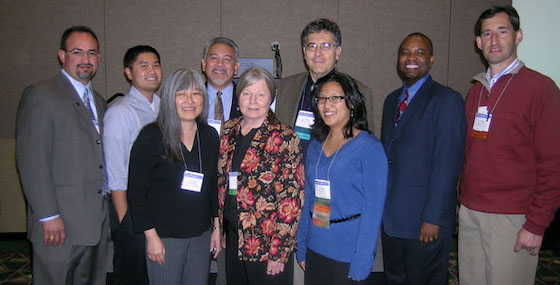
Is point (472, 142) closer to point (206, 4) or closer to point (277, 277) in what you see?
point (277, 277)

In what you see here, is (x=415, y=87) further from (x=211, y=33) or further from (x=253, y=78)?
(x=211, y=33)

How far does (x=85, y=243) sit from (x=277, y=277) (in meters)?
1.31

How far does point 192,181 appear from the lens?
6.37ft

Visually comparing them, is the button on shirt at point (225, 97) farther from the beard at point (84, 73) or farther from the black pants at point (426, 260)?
the black pants at point (426, 260)

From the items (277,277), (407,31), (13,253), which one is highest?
(407,31)

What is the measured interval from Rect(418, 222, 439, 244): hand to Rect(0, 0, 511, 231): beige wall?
2999 mm

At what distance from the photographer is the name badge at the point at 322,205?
1905mm

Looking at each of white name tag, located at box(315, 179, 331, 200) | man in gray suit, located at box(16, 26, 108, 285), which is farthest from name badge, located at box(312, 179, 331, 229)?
man in gray suit, located at box(16, 26, 108, 285)

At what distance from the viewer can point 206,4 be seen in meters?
4.72

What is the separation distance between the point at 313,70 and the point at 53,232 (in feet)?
6.50

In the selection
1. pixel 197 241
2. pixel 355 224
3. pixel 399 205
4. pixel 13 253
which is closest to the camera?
pixel 355 224

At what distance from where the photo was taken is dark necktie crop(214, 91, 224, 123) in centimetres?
271

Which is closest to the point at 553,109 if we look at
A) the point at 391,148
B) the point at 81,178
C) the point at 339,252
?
the point at 391,148

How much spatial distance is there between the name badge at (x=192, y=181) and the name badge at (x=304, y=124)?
0.83 metres
